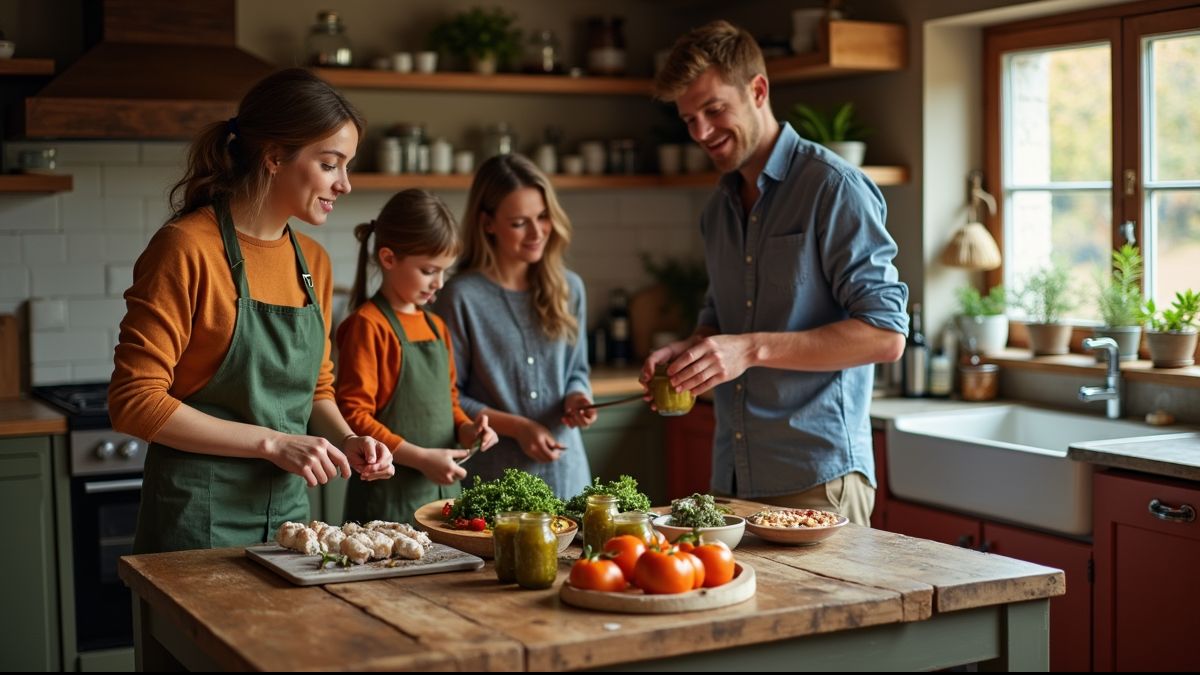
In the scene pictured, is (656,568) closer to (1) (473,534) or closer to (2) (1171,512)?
(1) (473,534)

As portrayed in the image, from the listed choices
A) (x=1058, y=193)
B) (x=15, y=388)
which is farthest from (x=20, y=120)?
(x=1058, y=193)

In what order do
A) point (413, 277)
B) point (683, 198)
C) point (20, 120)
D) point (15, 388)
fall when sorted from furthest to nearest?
point (683, 198) → point (15, 388) → point (20, 120) → point (413, 277)

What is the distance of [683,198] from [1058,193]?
1887 mm

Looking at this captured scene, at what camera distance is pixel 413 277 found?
3.15 metres

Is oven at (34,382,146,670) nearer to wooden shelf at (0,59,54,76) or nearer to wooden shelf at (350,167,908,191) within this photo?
wooden shelf at (0,59,54,76)

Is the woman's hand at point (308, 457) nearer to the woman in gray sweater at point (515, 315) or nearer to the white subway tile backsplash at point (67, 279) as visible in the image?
the woman in gray sweater at point (515, 315)

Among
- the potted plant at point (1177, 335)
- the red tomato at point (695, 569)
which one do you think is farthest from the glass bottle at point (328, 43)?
the red tomato at point (695, 569)

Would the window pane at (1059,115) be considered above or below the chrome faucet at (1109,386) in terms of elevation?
above

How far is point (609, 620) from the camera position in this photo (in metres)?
1.93

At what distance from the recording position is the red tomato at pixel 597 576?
2.01 meters

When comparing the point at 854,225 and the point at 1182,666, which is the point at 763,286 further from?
the point at 1182,666

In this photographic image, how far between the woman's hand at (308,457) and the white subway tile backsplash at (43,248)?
112 inches

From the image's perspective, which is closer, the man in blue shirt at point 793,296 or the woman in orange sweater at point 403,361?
the man in blue shirt at point 793,296

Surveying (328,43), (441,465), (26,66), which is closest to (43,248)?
(26,66)
